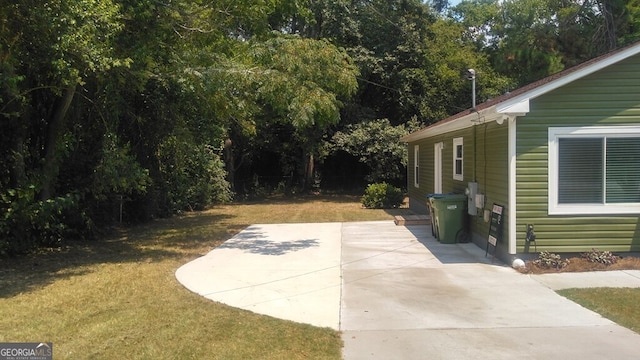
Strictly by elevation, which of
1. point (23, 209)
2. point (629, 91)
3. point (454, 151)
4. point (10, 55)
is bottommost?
Result: point (23, 209)

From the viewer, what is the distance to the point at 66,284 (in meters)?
7.66

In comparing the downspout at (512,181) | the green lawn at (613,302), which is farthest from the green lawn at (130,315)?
the downspout at (512,181)

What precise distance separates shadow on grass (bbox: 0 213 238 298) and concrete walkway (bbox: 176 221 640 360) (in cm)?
109

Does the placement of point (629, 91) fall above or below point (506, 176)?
above

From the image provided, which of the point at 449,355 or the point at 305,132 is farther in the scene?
the point at 305,132

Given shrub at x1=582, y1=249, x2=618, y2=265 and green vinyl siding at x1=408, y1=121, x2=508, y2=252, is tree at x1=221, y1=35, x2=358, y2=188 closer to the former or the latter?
green vinyl siding at x1=408, y1=121, x2=508, y2=252

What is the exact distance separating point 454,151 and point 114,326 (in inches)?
357

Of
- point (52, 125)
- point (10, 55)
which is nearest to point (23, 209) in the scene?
point (52, 125)

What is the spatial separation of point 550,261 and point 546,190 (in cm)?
119

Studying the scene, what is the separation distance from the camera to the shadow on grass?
8.20m

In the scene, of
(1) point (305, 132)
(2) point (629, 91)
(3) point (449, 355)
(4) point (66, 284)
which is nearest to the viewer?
(3) point (449, 355)

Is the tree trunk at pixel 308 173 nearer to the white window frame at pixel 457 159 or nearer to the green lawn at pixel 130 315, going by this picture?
the white window frame at pixel 457 159

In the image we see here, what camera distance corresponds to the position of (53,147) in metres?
10.4

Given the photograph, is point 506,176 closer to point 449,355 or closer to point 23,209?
point 449,355
